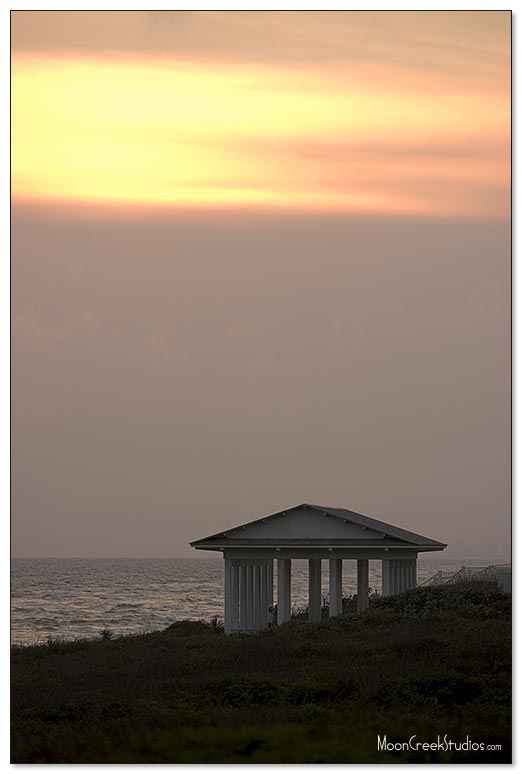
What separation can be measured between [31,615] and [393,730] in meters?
62.2

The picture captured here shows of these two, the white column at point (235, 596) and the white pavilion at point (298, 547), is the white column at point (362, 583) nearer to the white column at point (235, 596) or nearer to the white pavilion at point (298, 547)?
the white pavilion at point (298, 547)

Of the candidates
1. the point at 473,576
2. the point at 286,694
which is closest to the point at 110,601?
the point at 473,576

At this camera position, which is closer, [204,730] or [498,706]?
[204,730]

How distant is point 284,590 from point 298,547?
270 cm

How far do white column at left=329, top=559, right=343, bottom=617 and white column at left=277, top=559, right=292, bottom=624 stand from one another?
3.80 ft

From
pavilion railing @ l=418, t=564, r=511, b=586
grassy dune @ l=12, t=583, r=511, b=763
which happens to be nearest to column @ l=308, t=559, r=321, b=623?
grassy dune @ l=12, t=583, r=511, b=763

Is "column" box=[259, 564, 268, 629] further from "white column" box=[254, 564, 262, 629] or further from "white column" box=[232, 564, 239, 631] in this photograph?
"white column" box=[232, 564, 239, 631]

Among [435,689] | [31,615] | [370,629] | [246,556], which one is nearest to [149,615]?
[31,615]

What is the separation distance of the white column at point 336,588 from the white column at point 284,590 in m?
1.16

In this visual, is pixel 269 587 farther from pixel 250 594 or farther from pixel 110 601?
pixel 110 601

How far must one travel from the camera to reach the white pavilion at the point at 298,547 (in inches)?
1189

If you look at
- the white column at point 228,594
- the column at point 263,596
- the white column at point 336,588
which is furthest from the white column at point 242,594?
the white column at point 336,588
